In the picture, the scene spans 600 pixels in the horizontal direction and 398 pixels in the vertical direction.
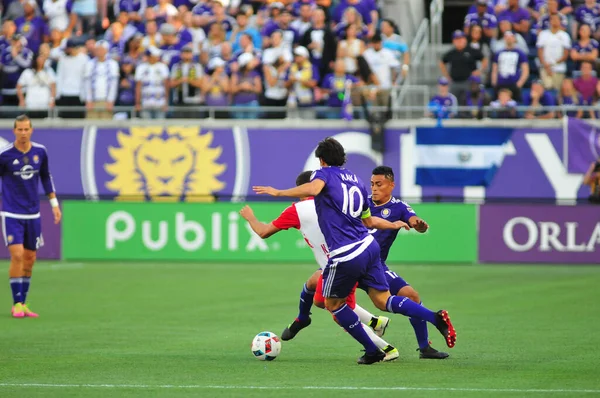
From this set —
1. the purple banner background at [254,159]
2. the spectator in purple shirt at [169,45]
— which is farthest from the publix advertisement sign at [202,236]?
the spectator in purple shirt at [169,45]

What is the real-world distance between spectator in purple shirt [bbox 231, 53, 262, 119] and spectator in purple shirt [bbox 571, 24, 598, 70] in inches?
268

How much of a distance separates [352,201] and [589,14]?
53.9ft

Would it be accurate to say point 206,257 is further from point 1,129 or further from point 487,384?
point 487,384

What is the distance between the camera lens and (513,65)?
79.6 feet

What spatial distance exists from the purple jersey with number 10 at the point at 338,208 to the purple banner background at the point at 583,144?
1448cm

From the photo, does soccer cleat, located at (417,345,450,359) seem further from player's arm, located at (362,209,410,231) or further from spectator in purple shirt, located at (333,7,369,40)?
spectator in purple shirt, located at (333,7,369,40)

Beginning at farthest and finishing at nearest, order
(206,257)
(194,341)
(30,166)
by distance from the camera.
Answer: (206,257) < (30,166) < (194,341)

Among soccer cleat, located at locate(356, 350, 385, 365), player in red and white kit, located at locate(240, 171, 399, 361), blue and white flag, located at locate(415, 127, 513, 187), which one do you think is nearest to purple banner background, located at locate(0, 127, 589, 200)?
blue and white flag, located at locate(415, 127, 513, 187)

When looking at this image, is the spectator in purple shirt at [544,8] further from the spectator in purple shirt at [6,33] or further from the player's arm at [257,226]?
the player's arm at [257,226]

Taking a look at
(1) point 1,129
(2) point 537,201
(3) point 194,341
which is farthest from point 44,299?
(2) point 537,201

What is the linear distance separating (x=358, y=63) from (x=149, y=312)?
33.5 ft

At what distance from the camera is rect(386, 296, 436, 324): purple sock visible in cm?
1035

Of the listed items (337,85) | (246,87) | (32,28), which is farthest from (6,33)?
(337,85)

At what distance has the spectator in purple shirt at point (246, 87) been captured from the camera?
82.3 ft
